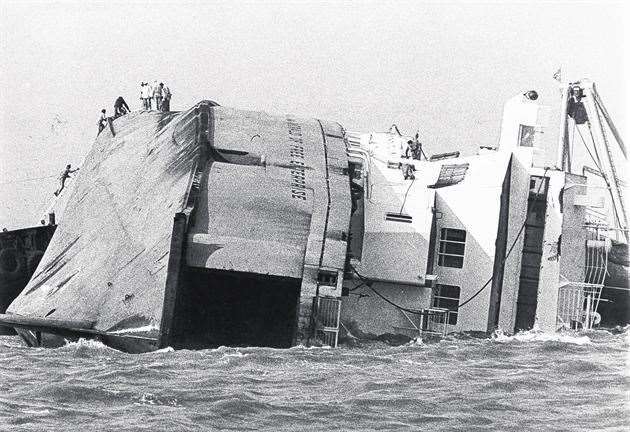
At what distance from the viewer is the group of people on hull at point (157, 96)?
35.4 meters

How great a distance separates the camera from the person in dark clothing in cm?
3700

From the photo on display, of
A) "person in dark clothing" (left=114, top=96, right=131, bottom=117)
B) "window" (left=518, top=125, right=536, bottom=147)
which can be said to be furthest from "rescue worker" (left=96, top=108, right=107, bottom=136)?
"window" (left=518, top=125, right=536, bottom=147)

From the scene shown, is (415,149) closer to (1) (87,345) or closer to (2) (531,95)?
(2) (531,95)

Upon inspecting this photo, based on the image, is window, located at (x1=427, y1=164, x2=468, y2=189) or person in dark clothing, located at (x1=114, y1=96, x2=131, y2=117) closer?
window, located at (x1=427, y1=164, x2=468, y2=189)

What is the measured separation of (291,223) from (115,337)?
4653 mm

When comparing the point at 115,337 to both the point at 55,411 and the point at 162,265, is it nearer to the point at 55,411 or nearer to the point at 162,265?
the point at 162,265

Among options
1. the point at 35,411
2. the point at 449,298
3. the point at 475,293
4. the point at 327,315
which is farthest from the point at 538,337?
the point at 35,411

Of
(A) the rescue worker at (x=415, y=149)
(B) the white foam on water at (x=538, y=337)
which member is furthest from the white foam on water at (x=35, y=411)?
(A) the rescue worker at (x=415, y=149)

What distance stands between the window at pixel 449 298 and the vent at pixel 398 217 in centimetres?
220

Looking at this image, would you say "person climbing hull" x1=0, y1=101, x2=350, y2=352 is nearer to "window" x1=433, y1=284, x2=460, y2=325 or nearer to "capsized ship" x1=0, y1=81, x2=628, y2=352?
"capsized ship" x1=0, y1=81, x2=628, y2=352

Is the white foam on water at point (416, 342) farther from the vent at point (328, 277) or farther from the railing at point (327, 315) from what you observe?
the vent at point (328, 277)

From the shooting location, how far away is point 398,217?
94.0 ft

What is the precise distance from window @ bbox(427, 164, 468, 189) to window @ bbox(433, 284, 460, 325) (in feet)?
8.88

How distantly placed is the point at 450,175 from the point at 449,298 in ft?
10.9
